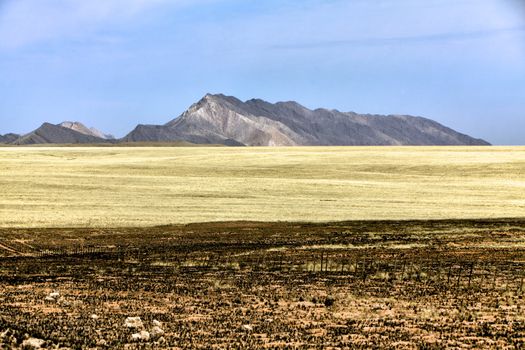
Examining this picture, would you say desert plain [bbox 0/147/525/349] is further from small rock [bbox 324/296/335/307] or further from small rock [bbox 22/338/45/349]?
small rock [bbox 324/296/335/307]

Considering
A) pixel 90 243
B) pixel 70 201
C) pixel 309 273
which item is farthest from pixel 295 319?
pixel 70 201

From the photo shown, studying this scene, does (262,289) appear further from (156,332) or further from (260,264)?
→ (156,332)

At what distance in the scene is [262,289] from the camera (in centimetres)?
2423

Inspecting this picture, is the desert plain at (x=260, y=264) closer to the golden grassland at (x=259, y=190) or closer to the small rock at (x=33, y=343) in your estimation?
the small rock at (x=33, y=343)

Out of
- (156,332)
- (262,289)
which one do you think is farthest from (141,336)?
(262,289)

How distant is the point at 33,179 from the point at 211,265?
52.0 m

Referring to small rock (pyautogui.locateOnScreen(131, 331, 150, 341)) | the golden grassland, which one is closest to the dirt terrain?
small rock (pyautogui.locateOnScreen(131, 331, 150, 341))

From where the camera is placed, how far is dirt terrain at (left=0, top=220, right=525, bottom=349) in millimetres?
16734

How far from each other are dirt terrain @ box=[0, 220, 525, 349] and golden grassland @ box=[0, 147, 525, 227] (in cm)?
973

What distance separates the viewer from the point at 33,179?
77.3 m

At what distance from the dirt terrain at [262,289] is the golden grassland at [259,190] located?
973 centimetres

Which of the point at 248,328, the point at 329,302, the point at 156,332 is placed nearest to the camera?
the point at 156,332

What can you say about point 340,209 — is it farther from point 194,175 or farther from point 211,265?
point 194,175

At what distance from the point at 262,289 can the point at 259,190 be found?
152ft
